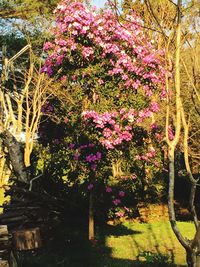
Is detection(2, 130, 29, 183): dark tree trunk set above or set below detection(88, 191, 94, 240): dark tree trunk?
above

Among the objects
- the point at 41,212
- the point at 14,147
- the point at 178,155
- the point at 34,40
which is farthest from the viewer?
the point at 178,155

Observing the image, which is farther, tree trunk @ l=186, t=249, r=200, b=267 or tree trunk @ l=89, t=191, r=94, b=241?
tree trunk @ l=89, t=191, r=94, b=241

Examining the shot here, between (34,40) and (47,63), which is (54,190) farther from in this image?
(34,40)

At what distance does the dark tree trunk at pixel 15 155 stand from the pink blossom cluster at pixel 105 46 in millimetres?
2343

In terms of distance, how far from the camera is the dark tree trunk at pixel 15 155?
11438 mm

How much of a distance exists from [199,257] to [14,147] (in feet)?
25.3

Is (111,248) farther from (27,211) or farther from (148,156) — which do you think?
(27,211)

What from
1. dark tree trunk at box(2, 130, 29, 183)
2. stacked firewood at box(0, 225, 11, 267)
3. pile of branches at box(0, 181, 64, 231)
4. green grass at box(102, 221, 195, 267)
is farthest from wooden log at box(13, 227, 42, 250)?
dark tree trunk at box(2, 130, 29, 183)

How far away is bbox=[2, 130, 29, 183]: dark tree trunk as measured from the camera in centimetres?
1144

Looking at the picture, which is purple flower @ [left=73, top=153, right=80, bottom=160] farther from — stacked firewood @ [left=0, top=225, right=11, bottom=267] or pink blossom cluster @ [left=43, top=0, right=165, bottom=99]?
stacked firewood @ [left=0, top=225, right=11, bottom=267]

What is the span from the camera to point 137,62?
12.0 m

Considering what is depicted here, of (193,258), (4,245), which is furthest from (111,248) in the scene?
(193,258)

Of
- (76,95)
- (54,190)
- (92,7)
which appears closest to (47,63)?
(76,95)

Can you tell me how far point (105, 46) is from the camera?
11547mm
